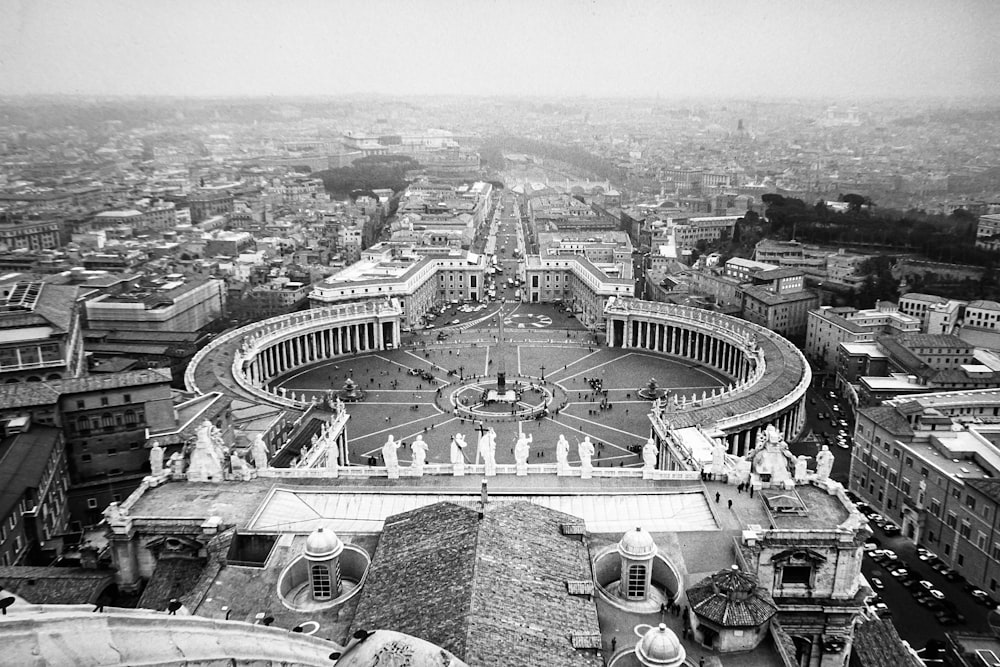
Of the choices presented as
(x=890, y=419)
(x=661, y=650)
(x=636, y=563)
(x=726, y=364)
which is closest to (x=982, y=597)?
(x=890, y=419)

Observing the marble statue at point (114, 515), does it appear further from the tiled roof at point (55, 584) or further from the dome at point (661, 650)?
the dome at point (661, 650)

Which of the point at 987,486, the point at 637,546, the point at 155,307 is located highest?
the point at 637,546

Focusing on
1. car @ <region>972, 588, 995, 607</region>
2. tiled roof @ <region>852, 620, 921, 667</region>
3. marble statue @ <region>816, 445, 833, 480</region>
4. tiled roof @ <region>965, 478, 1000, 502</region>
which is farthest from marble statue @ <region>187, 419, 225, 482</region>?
tiled roof @ <region>965, 478, 1000, 502</region>

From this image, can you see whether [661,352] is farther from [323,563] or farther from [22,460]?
[323,563]

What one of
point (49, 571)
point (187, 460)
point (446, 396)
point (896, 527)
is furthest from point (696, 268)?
point (49, 571)

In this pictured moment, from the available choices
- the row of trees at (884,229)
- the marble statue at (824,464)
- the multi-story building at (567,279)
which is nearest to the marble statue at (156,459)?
the marble statue at (824,464)

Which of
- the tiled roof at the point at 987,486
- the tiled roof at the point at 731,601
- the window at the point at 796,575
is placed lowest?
the tiled roof at the point at 987,486
